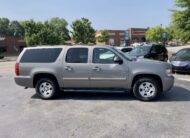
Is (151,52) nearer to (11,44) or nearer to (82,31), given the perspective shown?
(82,31)

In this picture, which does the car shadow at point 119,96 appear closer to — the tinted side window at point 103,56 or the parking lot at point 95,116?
the parking lot at point 95,116

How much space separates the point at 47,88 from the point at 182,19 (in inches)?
604

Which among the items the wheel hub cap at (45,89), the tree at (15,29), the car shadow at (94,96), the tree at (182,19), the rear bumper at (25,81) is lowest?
the car shadow at (94,96)

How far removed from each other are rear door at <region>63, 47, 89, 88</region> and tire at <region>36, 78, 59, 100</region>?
1.32ft

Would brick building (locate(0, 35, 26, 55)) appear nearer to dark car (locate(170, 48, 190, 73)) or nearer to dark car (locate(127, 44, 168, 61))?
dark car (locate(127, 44, 168, 61))

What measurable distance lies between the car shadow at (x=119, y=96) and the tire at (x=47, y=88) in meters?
0.31

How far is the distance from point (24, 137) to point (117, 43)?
100719mm

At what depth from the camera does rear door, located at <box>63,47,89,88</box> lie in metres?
8.95

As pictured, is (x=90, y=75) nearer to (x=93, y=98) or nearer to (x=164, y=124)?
(x=93, y=98)

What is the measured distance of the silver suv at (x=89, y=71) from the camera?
866 cm

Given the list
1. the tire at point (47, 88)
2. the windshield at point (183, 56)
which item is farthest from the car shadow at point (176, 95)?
the windshield at point (183, 56)

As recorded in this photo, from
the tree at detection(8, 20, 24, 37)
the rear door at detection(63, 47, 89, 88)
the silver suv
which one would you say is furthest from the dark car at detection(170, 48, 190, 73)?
the tree at detection(8, 20, 24, 37)

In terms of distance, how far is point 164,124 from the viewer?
6.26 meters

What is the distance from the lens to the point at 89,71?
29.2 feet
